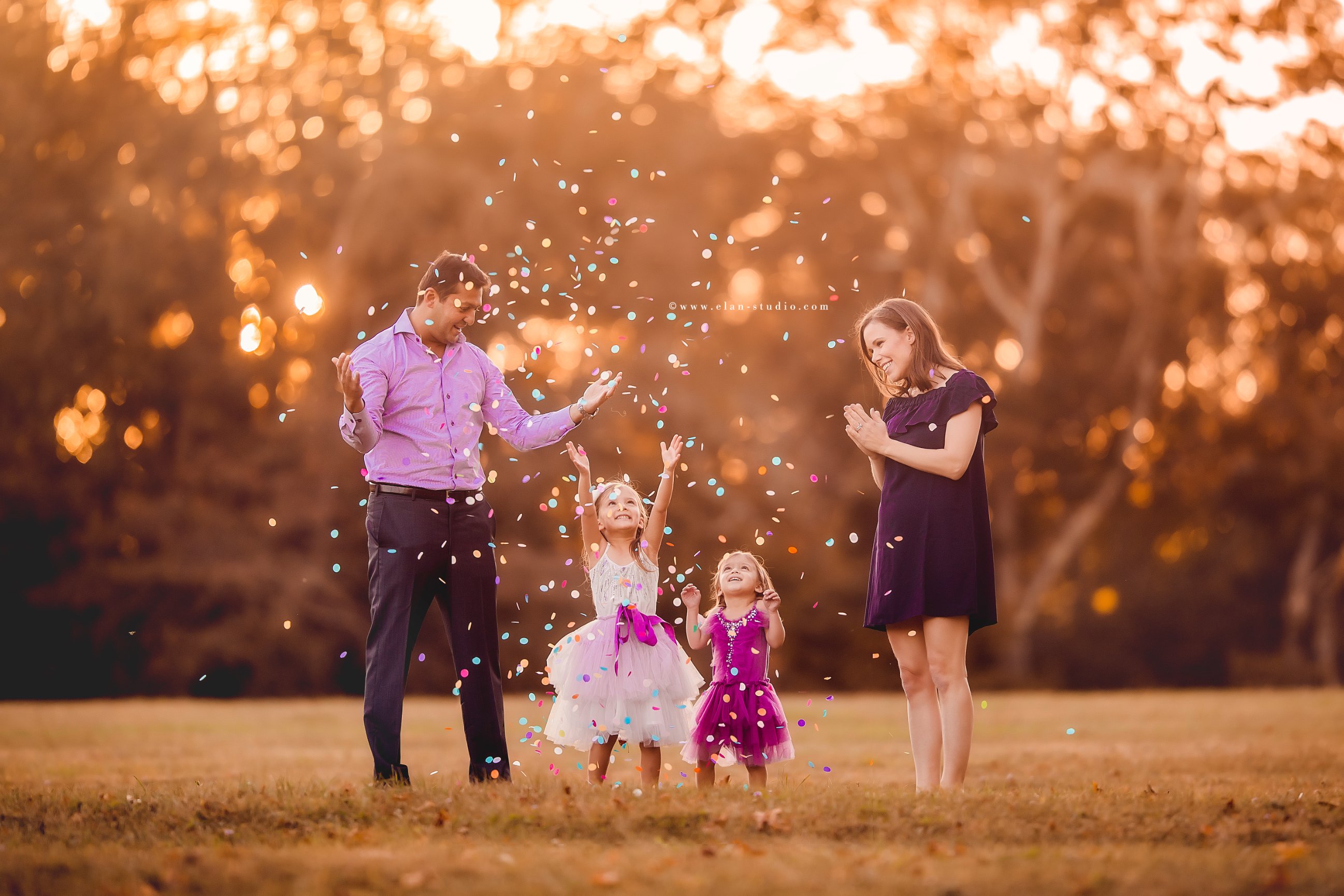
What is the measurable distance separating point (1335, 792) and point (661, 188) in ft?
53.1

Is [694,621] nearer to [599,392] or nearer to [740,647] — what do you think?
[740,647]

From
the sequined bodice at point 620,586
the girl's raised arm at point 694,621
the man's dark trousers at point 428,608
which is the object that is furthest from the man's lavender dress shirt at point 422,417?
the girl's raised arm at point 694,621

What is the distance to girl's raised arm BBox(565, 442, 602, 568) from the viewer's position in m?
6.20

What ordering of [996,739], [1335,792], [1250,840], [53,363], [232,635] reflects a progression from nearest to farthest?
1. [1250,840]
2. [1335,792]
3. [996,739]
4. [53,363]
5. [232,635]

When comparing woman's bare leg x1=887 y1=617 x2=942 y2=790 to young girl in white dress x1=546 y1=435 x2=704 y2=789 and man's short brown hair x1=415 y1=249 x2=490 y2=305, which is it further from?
man's short brown hair x1=415 y1=249 x2=490 y2=305

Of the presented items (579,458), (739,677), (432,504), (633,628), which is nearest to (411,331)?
(432,504)

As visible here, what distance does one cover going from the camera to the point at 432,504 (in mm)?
5973

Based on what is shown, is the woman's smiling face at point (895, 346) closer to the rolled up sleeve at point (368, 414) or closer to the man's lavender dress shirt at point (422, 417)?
the man's lavender dress shirt at point (422, 417)

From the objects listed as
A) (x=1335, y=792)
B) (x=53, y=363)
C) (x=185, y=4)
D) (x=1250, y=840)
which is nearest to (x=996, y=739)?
(x=1335, y=792)

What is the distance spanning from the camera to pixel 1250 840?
16.1 ft

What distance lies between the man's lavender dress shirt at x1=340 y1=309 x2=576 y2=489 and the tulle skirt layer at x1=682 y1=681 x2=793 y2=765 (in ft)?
4.66

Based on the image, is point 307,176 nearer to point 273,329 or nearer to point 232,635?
point 273,329

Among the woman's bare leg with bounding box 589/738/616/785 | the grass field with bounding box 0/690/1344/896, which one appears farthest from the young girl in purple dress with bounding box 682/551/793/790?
the woman's bare leg with bounding box 589/738/616/785

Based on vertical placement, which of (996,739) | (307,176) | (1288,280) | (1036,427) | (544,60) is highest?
(544,60)
